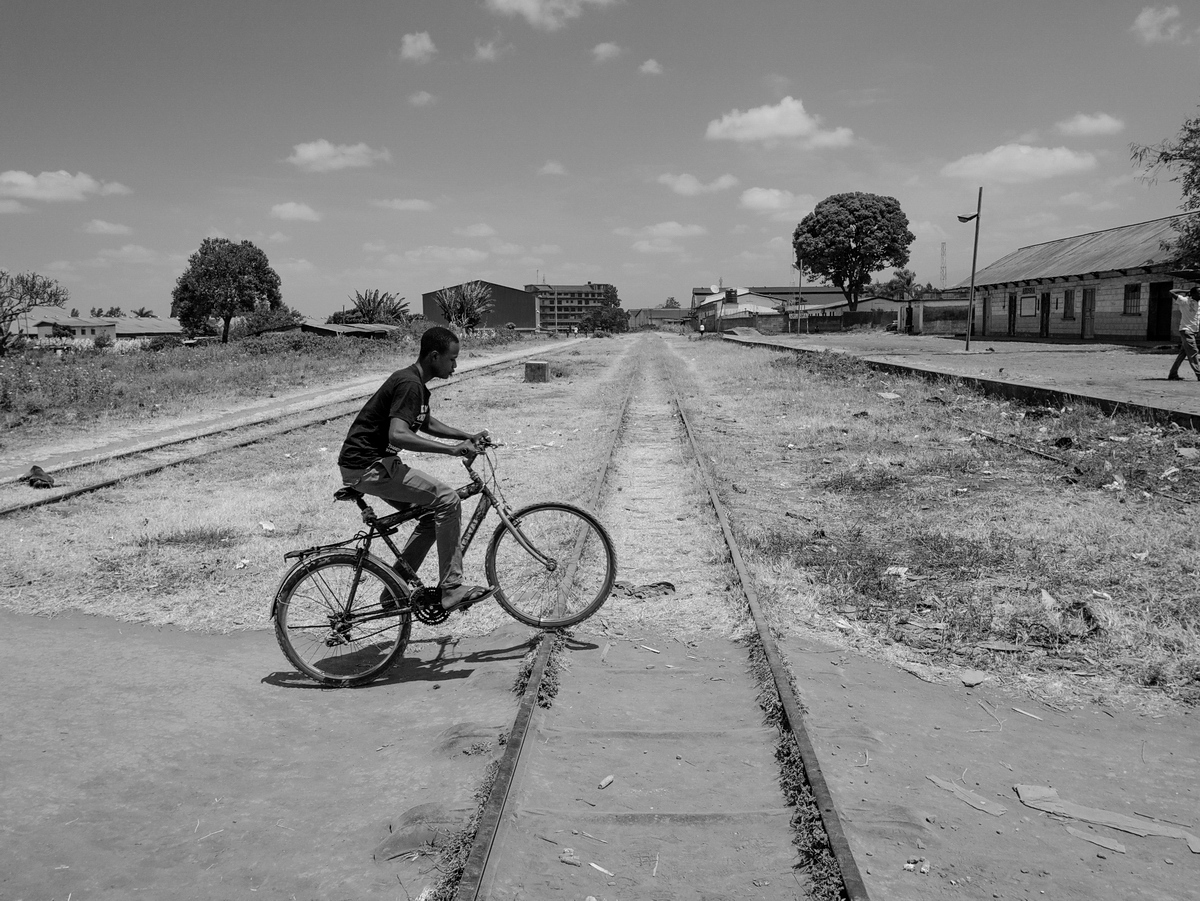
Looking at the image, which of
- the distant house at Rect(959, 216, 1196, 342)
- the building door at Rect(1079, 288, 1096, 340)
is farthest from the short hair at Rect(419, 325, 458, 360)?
the building door at Rect(1079, 288, 1096, 340)

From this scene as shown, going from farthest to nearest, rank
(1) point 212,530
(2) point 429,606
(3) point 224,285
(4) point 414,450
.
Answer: (3) point 224,285 → (1) point 212,530 → (2) point 429,606 → (4) point 414,450

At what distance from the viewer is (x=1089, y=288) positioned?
36.5m

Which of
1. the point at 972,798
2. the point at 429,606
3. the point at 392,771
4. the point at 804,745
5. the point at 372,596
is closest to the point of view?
the point at 972,798

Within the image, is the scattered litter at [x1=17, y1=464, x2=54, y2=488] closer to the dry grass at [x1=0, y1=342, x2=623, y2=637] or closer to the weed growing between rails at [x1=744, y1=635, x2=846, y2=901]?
the dry grass at [x1=0, y1=342, x2=623, y2=637]

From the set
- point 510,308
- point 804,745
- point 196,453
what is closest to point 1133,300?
point 196,453

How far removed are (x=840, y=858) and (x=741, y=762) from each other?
0.88 m

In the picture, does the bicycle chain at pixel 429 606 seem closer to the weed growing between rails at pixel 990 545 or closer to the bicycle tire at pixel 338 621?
the bicycle tire at pixel 338 621

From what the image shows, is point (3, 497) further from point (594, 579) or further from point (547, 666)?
point (547, 666)

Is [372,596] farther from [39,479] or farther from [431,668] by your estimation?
[39,479]

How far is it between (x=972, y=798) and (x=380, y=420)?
318 centimetres

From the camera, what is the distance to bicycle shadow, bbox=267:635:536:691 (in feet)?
15.6

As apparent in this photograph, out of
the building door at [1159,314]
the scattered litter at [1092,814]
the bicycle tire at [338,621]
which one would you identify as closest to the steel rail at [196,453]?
the bicycle tire at [338,621]

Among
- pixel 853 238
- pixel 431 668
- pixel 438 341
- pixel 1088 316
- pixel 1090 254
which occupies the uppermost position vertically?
pixel 853 238

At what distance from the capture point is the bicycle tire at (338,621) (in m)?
4.70
